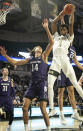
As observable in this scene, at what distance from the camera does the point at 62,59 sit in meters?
5.48

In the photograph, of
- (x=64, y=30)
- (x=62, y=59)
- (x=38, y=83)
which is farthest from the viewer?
(x=64, y=30)

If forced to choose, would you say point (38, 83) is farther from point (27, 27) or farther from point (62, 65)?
point (27, 27)

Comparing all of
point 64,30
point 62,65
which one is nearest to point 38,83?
point 62,65

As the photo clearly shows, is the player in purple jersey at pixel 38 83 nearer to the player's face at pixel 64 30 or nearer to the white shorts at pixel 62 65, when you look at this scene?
the white shorts at pixel 62 65

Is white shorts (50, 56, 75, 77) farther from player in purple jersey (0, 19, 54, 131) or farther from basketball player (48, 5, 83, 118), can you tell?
player in purple jersey (0, 19, 54, 131)

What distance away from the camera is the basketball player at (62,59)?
5328 mm

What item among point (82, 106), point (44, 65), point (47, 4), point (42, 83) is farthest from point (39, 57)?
point (47, 4)

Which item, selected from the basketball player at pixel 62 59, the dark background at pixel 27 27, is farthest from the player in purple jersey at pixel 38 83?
the dark background at pixel 27 27

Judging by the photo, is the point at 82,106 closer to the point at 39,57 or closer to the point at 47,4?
the point at 47,4

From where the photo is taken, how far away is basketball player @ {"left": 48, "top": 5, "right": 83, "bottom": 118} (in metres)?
5.33

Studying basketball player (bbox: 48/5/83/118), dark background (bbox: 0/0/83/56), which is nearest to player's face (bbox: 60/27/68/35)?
basketball player (bbox: 48/5/83/118)

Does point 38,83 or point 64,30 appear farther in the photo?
point 64,30

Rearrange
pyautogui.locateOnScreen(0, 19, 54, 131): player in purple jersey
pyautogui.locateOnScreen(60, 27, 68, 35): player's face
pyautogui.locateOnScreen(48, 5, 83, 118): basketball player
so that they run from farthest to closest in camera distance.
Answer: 1. pyautogui.locateOnScreen(60, 27, 68, 35): player's face
2. pyautogui.locateOnScreen(48, 5, 83, 118): basketball player
3. pyautogui.locateOnScreen(0, 19, 54, 131): player in purple jersey

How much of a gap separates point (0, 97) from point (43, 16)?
9.58 m
